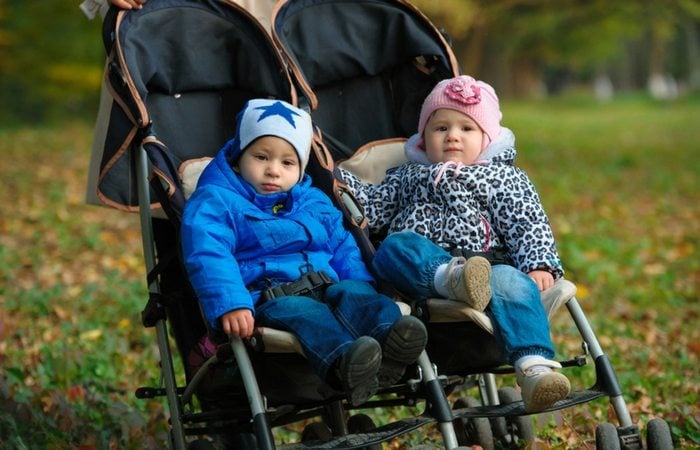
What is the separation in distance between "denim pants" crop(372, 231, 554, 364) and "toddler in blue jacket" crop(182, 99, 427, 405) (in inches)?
4.7

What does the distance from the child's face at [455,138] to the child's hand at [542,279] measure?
1.94 ft

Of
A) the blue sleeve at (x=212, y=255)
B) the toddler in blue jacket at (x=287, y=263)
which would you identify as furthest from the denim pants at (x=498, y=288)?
the blue sleeve at (x=212, y=255)

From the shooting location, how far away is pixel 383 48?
5.13 meters

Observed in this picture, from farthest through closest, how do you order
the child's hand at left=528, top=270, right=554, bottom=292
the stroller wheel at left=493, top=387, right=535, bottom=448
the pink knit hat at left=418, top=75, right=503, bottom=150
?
1. the stroller wheel at left=493, top=387, right=535, bottom=448
2. the pink knit hat at left=418, top=75, right=503, bottom=150
3. the child's hand at left=528, top=270, right=554, bottom=292

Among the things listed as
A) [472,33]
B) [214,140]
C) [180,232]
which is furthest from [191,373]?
[472,33]

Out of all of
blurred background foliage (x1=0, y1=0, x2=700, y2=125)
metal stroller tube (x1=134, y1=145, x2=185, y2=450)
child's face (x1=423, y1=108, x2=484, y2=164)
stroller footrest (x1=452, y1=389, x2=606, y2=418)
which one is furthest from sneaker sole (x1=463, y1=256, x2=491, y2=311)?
blurred background foliage (x1=0, y1=0, x2=700, y2=125)

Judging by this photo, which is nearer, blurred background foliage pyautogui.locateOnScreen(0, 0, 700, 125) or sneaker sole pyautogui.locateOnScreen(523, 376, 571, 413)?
sneaker sole pyautogui.locateOnScreen(523, 376, 571, 413)

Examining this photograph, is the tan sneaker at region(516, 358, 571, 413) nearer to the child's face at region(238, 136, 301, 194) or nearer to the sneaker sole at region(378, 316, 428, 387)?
the sneaker sole at region(378, 316, 428, 387)

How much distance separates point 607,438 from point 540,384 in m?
0.41

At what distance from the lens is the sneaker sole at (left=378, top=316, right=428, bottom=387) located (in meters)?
3.39

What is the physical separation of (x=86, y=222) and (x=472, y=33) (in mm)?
14205

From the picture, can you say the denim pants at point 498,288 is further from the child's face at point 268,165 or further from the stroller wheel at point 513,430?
the stroller wheel at point 513,430

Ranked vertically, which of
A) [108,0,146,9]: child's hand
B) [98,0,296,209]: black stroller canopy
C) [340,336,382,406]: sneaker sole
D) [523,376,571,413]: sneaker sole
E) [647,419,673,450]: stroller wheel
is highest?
[108,0,146,9]: child's hand

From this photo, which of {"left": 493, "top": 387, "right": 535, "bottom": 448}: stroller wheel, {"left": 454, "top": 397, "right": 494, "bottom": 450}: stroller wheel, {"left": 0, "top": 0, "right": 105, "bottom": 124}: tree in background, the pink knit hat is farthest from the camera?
{"left": 0, "top": 0, "right": 105, "bottom": 124}: tree in background
